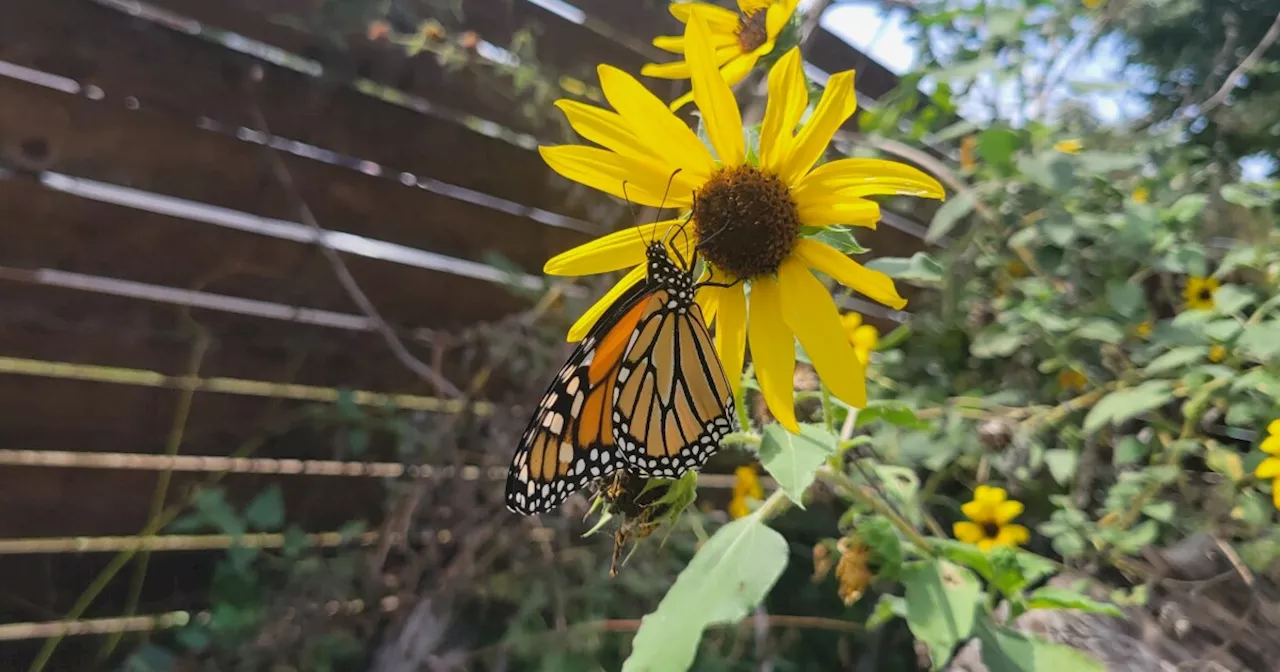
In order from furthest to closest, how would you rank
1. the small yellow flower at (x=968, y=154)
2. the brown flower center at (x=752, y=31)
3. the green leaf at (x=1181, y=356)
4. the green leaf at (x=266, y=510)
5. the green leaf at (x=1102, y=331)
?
1. the small yellow flower at (x=968, y=154)
2. the green leaf at (x=266, y=510)
3. the green leaf at (x=1102, y=331)
4. the green leaf at (x=1181, y=356)
5. the brown flower center at (x=752, y=31)

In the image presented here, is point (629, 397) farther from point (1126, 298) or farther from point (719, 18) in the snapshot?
point (1126, 298)

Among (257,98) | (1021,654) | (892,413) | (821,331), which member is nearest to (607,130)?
(821,331)

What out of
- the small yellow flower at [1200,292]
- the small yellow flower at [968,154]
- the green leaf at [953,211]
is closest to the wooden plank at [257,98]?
the green leaf at [953,211]

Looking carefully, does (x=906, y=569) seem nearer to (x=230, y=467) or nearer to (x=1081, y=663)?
(x=1081, y=663)

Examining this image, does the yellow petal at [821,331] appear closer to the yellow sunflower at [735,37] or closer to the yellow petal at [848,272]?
the yellow petal at [848,272]

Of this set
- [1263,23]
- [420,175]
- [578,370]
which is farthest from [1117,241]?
Answer: [420,175]
